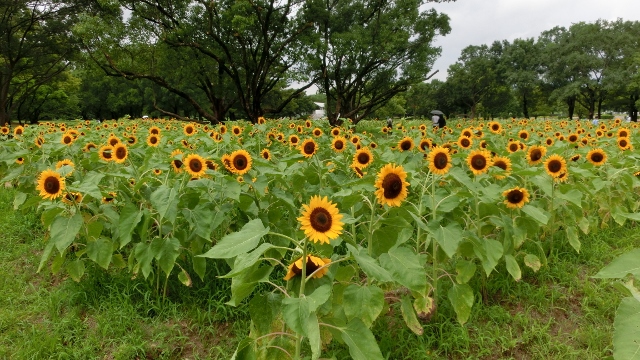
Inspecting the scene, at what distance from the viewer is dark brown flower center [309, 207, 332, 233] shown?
139 centimetres

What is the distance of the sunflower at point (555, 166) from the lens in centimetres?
294

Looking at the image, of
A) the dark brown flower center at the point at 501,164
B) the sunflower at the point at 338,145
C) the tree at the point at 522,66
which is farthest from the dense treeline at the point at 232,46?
the tree at the point at 522,66

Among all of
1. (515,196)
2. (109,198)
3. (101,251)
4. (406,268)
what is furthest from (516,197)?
(109,198)

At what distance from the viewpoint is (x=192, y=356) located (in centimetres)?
236

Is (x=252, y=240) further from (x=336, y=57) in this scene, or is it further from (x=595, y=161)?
(x=336, y=57)

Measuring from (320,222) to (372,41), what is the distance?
18.3 meters

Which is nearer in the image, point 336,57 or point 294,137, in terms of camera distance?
point 294,137

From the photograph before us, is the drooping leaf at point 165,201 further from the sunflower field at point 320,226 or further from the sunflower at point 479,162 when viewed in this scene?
the sunflower at point 479,162

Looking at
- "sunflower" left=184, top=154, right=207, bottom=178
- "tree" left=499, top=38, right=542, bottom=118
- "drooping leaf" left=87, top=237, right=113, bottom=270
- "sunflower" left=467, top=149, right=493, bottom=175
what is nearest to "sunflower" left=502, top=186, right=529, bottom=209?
"sunflower" left=467, top=149, right=493, bottom=175

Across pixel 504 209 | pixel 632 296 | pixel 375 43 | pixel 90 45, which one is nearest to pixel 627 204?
pixel 504 209

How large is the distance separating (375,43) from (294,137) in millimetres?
14390

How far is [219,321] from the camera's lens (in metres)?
2.66

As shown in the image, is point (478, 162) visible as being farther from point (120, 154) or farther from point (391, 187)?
point (120, 154)

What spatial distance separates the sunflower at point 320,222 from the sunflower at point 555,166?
230 cm
